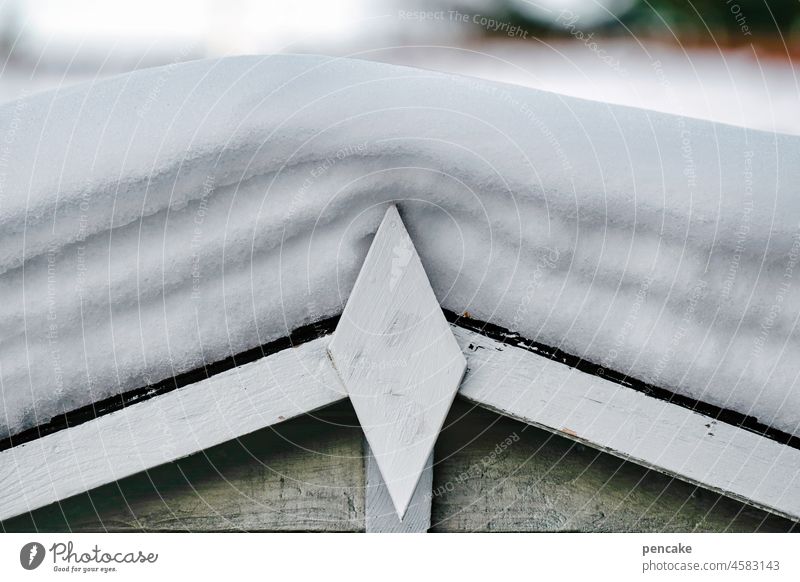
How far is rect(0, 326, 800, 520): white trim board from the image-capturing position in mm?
879

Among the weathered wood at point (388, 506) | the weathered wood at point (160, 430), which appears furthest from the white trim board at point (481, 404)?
the weathered wood at point (388, 506)

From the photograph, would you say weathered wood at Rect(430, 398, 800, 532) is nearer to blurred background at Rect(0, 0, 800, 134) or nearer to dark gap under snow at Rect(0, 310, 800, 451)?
dark gap under snow at Rect(0, 310, 800, 451)

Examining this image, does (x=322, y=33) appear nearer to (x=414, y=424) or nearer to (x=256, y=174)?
(x=256, y=174)

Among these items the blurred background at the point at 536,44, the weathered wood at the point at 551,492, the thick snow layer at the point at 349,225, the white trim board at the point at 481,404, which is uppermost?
the blurred background at the point at 536,44

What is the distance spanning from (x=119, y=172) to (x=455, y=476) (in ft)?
1.82

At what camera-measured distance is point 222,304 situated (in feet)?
2.95

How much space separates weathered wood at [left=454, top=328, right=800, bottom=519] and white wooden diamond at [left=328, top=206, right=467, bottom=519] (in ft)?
0.18

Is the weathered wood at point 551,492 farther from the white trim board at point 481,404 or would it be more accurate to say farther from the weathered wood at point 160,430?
the weathered wood at point 160,430

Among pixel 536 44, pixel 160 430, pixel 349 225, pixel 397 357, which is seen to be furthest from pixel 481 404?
pixel 536 44

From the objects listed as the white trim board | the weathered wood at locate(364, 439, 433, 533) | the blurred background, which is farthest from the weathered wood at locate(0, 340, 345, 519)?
the blurred background

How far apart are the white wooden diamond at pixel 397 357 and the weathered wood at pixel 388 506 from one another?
0.13ft

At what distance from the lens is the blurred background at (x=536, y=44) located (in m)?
1.23

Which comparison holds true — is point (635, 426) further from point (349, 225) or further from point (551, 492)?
point (349, 225)

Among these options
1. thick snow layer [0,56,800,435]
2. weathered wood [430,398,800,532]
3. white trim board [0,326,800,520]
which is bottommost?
weathered wood [430,398,800,532]
